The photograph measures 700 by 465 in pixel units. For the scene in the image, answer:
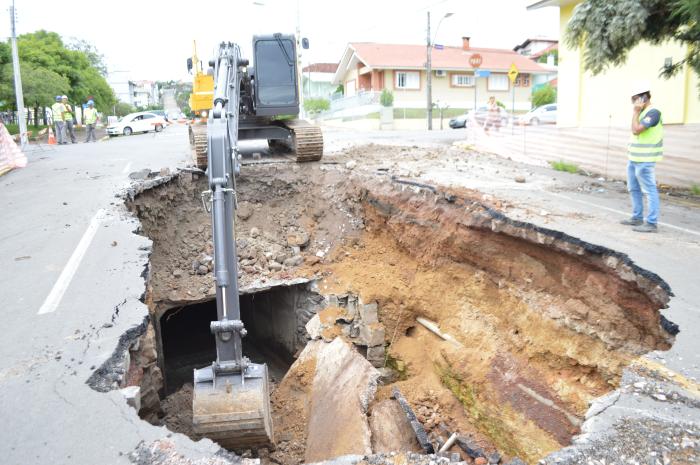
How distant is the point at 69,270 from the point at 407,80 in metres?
39.6

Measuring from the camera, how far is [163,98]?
10362 centimetres

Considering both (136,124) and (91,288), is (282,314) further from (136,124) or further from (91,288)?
(136,124)

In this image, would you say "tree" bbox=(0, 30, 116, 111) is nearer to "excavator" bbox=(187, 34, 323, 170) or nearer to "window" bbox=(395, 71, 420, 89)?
"excavator" bbox=(187, 34, 323, 170)

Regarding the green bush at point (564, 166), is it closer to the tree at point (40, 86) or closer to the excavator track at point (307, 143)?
the excavator track at point (307, 143)

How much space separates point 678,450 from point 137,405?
12.7 ft

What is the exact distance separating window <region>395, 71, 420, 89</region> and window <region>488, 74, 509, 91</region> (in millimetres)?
7155

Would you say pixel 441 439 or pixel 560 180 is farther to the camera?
pixel 560 180

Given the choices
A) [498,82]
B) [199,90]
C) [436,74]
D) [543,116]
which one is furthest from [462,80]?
[199,90]

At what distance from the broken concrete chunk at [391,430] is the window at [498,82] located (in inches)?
1721

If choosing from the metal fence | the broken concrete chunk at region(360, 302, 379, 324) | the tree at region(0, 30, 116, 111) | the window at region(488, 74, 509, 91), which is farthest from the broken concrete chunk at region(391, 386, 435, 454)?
the window at region(488, 74, 509, 91)

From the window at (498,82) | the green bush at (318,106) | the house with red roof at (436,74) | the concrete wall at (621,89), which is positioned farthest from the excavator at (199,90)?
the window at (498,82)

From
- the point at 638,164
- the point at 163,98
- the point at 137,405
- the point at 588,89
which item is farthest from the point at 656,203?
the point at 163,98

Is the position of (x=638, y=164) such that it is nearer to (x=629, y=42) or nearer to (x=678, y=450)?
(x=629, y=42)

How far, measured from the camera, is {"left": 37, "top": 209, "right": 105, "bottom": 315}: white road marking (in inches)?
237
